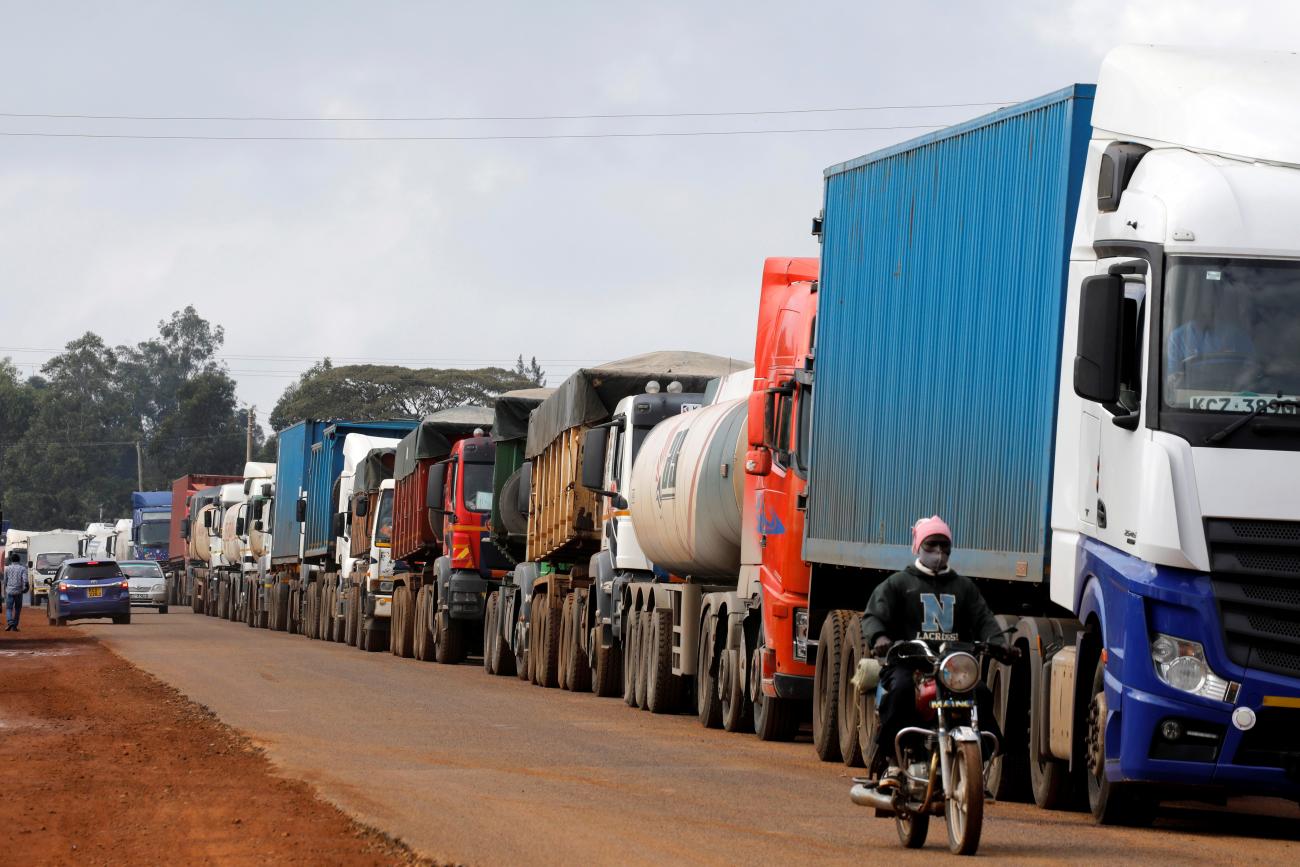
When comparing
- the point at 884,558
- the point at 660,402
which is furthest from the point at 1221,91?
the point at 660,402

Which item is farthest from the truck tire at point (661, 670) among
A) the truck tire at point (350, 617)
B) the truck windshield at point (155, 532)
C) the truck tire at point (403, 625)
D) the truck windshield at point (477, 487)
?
the truck windshield at point (155, 532)

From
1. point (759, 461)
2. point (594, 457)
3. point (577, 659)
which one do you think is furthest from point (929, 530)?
point (577, 659)

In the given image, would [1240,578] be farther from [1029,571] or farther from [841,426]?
[841,426]

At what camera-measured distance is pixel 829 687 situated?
15.6 metres

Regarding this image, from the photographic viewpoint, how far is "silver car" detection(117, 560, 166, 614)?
59656 mm

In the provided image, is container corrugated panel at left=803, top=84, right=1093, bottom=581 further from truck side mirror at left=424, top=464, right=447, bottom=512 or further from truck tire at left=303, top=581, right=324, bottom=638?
truck tire at left=303, top=581, right=324, bottom=638

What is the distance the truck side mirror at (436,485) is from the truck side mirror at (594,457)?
923 centimetres

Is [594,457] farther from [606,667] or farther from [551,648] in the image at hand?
[551,648]

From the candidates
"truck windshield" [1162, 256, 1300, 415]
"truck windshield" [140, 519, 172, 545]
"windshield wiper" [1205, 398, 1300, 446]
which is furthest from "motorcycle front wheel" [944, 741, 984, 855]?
"truck windshield" [140, 519, 172, 545]

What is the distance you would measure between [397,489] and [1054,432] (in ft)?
84.8

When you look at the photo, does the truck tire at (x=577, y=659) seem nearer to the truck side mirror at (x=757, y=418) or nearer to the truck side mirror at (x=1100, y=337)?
the truck side mirror at (x=757, y=418)

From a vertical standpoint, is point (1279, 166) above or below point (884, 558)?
above

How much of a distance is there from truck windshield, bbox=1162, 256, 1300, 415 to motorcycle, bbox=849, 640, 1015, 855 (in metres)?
1.57

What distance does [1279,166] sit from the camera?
10.8m
